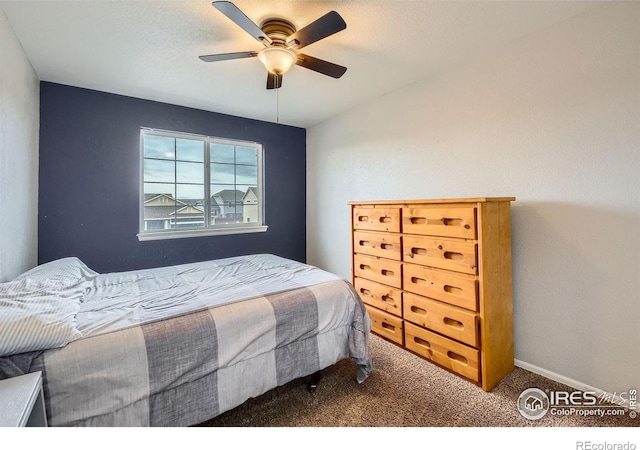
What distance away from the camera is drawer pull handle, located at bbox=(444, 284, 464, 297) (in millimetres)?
1832

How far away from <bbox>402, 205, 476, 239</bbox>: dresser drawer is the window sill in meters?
2.09

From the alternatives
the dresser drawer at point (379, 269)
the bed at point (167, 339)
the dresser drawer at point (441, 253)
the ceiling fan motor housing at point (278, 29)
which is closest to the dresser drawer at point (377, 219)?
the dresser drawer at point (441, 253)

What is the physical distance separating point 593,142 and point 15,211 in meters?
3.73

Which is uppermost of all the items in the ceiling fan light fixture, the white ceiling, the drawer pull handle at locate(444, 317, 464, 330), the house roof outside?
the white ceiling

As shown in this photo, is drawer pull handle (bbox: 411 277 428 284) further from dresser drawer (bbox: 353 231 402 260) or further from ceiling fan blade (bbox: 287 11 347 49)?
ceiling fan blade (bbox: 287 11 347 49)

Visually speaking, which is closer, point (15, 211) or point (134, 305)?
point (134, 305)

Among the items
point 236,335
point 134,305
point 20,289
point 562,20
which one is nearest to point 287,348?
point 236,335

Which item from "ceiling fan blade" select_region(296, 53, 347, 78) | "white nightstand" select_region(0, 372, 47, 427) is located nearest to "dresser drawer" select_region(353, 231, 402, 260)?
"ceiling fan blade" select_region(296, 53, 347, 78)

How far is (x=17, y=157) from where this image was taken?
192 cm

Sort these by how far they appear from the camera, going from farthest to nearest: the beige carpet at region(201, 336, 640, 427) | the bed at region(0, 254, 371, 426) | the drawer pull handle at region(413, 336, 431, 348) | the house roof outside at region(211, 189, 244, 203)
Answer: the house roof outside at region(211, 189, 244, 203)
the drawer pull handle at region(413, 336, 431, 348)
the beige carpet at region(201, 336, 640, 427)
the bed at region(0, 254, 371, 426)

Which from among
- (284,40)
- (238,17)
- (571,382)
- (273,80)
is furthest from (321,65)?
(571,382)

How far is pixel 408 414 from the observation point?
1.53m

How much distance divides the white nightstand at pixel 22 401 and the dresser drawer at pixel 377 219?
81.7 inches

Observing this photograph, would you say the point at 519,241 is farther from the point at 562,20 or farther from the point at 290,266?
the point at 290,266
